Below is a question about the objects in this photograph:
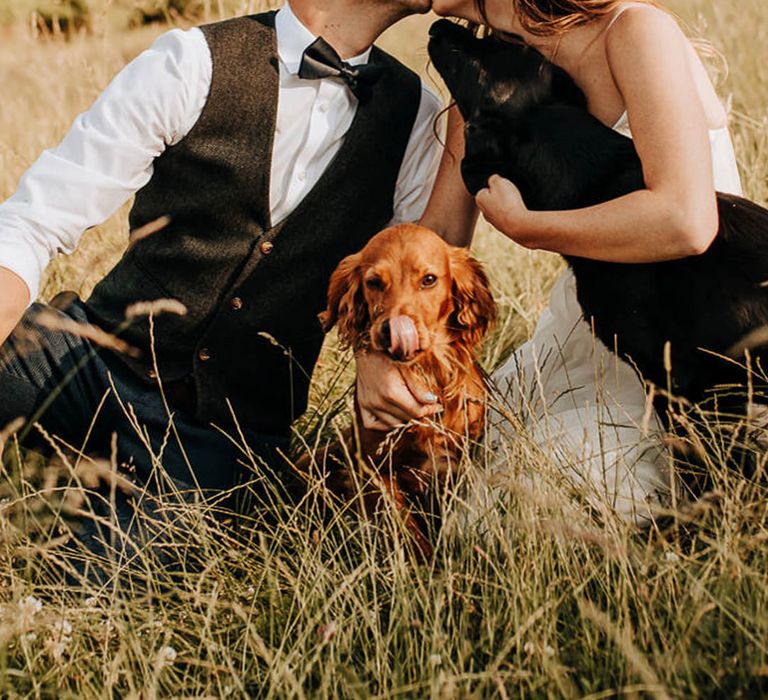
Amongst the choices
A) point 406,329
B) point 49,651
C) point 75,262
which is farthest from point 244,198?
point 75,262

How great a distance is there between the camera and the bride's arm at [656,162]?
85.8 inches

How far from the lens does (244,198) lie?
2.51 m

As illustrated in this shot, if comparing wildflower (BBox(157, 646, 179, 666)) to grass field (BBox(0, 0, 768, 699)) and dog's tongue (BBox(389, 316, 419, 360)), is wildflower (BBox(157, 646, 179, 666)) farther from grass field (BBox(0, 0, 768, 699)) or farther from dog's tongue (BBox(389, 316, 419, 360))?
dog's tongue (BBox(389, 316, 419, 360))

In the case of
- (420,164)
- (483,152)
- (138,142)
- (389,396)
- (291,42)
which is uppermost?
(291,42)

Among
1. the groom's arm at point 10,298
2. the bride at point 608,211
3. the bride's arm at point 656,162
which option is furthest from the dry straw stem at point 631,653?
the groom's arm at point 10,298

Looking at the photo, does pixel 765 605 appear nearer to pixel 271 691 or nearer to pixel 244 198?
pixel 271 691

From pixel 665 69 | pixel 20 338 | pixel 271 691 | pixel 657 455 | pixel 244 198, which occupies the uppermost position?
pixel 665 69

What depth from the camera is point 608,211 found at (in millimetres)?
2256

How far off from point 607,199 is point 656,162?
182mm

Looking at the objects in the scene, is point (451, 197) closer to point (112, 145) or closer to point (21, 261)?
point (112, 145)

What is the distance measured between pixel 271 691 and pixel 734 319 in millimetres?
1332

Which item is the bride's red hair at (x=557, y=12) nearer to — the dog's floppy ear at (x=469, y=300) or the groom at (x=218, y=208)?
the groom at (x=218, y=208)

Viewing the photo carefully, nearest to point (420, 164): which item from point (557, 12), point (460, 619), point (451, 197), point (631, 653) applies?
point (451, 197)

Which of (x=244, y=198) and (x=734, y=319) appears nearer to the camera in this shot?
(x=734, y=319)
